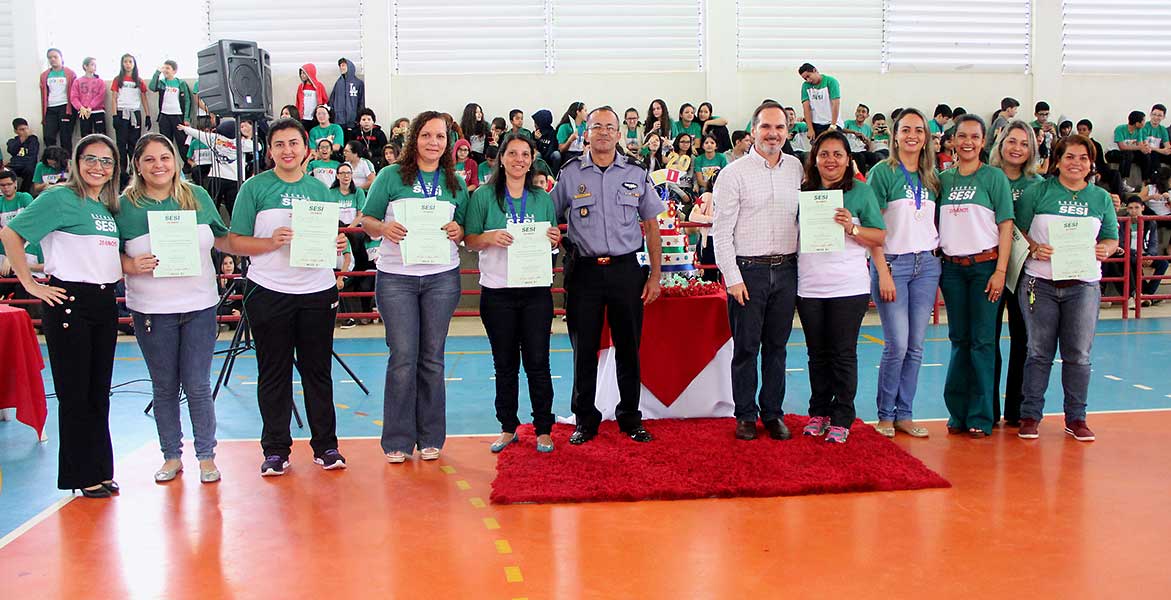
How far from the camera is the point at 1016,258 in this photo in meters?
4.91

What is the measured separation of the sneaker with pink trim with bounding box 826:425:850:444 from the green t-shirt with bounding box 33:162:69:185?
34.2 ft

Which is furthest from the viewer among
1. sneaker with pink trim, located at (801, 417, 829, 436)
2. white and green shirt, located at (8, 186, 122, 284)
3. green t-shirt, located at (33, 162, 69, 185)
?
green t-shirt, located at (33, 162, 69, 185)

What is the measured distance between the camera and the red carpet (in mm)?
4086

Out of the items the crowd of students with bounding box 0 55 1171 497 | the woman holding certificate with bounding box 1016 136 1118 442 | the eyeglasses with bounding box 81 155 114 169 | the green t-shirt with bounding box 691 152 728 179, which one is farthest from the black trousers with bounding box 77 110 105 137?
the woman holding certificate with bounding box 1016 136 1118 442

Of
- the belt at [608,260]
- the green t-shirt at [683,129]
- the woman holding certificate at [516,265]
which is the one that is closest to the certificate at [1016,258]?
→ the belt at [608,260]

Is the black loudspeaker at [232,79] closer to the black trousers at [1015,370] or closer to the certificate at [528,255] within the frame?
the certificate at [528,255]

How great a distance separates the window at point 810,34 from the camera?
13344 mm

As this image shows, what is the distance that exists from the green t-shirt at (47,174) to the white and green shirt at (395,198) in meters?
8.94

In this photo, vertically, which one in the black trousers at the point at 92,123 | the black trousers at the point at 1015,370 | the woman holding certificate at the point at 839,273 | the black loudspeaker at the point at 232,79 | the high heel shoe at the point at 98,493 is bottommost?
the high heel shoe at the point at 98,493

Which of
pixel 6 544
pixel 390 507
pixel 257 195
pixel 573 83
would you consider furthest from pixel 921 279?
pixel 573 83

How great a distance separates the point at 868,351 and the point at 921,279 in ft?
10.1

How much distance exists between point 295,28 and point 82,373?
33.9 ft

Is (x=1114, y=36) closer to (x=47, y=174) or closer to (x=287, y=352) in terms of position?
(x=287, y=352)

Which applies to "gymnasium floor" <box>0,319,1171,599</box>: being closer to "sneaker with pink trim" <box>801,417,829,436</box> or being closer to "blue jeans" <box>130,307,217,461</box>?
"blue jeans" <box>130,307,217,461</box>
